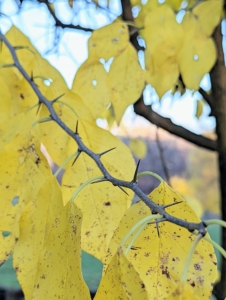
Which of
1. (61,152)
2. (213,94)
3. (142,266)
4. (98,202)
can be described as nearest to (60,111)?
(61,152)

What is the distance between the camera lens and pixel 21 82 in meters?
0.57

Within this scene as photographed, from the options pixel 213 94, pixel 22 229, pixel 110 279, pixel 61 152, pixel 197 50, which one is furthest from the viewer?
pixel 213 94

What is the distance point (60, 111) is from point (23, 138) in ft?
0.34

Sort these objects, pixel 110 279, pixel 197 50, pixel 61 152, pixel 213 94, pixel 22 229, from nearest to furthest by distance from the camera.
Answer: pixel 110 279 < pixel 22 229 < pixel 61 152 < pixel 197 50 < pixel 213 94

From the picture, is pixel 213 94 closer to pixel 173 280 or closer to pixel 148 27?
pixel 148 27

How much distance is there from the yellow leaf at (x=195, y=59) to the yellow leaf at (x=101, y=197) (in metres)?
0.21

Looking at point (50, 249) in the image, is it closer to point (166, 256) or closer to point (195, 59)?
point (166, 256)

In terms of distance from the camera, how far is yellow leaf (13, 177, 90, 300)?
12.3 inches

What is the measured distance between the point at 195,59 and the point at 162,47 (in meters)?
0.06

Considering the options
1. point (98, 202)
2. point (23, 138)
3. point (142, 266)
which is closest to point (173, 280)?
point (142, 266)

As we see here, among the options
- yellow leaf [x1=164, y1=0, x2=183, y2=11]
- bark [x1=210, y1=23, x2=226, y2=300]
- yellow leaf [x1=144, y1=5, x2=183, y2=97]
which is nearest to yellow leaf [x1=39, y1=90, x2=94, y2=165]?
yellow leaf [x1=144, y1=5, x2=183, y2=97]

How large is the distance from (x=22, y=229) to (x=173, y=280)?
16cm

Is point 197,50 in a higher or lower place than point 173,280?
higher

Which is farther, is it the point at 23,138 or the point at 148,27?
the point at 148,27
